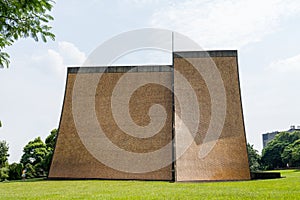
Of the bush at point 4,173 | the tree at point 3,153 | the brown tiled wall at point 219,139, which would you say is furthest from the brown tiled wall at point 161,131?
the tree at point 3,153

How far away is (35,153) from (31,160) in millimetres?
656

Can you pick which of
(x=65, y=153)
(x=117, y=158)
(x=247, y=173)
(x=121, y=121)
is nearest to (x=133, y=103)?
(x=121, y=121)

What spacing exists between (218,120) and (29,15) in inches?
535

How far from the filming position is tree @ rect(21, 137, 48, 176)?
75.3 ft

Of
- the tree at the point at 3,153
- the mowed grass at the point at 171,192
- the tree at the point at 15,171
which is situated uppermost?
the tree at the point at 3,153

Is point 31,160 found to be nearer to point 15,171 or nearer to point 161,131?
point 15,171

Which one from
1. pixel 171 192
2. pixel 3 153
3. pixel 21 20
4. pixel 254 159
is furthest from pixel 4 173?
pixel 254 159

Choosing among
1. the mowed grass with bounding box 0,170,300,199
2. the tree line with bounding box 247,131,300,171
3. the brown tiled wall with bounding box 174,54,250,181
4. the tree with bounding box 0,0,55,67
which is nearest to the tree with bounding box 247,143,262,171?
the tree line with bounding box 247,131,300,171

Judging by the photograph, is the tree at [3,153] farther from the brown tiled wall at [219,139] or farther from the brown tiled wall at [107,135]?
the brown tiled wall at [219,139]

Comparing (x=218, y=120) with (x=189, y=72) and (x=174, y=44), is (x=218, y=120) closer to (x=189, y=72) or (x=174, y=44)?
(x=189, y=72)

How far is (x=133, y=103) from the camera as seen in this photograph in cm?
1730

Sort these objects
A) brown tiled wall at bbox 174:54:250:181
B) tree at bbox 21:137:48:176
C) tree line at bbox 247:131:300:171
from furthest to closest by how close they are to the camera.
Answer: tree line at bbox 247:131:300:171
tree at bbox 21:137:48:176
brown tiled wall at bbox 174:54:250:181

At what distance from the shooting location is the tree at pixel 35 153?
2295 cm

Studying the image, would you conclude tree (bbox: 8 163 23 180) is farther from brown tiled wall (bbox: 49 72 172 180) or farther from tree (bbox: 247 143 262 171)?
tree (bbox: 247 143 262 171)
